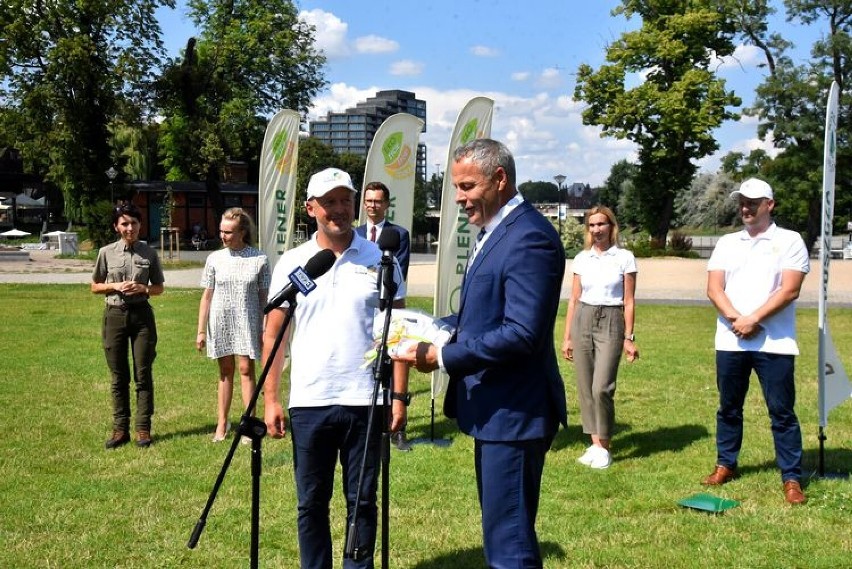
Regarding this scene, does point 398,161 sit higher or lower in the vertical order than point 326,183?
higher

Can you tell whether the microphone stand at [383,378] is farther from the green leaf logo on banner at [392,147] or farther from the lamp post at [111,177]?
the lamp post at [111,177]

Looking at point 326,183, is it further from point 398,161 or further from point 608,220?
point 398,161

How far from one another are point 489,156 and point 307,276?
3.27 ft

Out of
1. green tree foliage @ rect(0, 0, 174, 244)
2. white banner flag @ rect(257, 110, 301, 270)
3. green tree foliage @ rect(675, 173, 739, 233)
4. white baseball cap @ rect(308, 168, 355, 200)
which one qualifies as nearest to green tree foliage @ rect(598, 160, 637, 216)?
green tree foliage @ rect(675, 173, 739, 233)

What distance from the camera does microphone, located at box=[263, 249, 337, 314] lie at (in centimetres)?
368

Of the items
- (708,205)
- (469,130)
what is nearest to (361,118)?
(708,205)

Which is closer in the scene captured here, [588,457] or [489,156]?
[489,156]

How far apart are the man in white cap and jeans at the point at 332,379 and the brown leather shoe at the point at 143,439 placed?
13.3 feet

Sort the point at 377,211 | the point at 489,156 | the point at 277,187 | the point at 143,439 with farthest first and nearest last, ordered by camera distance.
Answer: the point at 277,187
the point at 143,439
the point at 377,211
the point at 489,156

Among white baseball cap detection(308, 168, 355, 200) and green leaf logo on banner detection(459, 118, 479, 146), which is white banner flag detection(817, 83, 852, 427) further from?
white baseball cap detection(308, 168, 355, 200)

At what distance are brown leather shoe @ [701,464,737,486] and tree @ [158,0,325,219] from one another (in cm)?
4448

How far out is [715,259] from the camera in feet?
20.9

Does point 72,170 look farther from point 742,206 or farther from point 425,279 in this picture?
point 742,206

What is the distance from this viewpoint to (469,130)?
8797 mm
